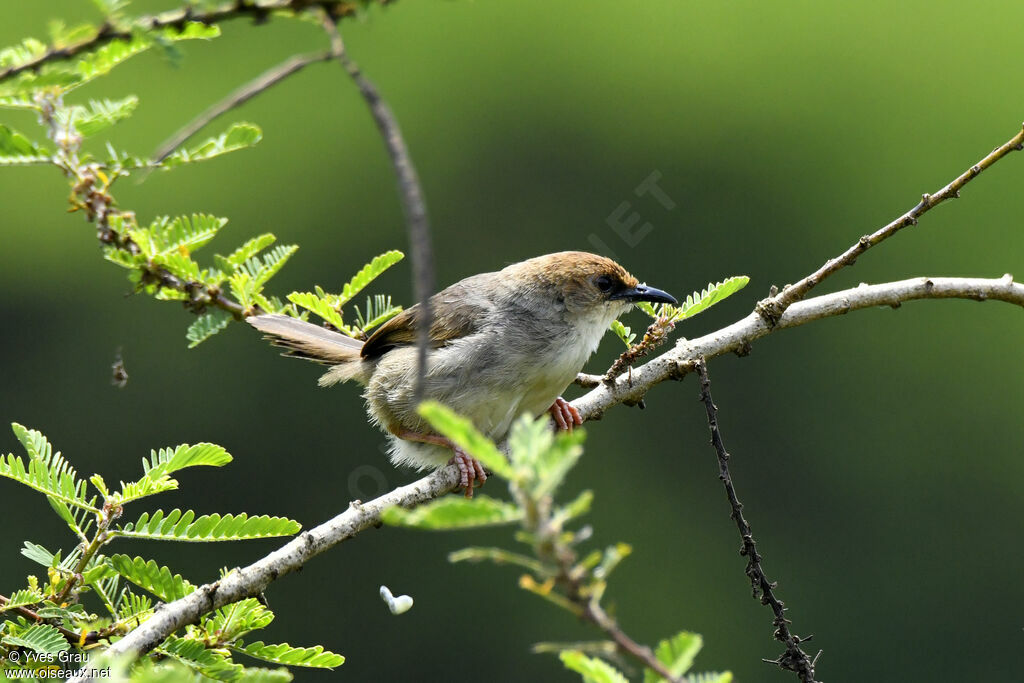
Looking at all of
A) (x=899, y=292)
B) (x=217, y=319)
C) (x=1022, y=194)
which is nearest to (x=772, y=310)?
(x=899, y=292)

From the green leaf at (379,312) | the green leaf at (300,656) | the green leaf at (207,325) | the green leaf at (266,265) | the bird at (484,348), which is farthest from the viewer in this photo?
the bird at (484,348)

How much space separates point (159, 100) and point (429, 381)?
1326 cm

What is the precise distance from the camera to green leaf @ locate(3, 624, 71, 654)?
2639 millimetres

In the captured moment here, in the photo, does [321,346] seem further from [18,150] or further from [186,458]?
[18,150]

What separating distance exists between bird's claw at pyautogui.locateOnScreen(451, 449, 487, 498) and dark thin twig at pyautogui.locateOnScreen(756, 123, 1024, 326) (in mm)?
1337

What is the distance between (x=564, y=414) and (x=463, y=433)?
301 centimetres

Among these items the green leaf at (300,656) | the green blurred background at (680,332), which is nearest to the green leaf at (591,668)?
the green leaf at (300,656)

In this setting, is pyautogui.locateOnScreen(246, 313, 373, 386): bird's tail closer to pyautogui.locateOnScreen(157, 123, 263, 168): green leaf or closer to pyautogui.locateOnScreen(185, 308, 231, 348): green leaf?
pyautogui.locateOnScreen(185, 308, 231, 348): green leaf

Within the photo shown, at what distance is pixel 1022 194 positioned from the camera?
16.5 meters

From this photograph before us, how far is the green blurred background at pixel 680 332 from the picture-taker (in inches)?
693

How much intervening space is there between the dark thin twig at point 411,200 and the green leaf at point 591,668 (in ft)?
1.95

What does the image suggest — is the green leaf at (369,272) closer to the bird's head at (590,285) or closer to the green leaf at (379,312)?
the green leaf at (379,312)

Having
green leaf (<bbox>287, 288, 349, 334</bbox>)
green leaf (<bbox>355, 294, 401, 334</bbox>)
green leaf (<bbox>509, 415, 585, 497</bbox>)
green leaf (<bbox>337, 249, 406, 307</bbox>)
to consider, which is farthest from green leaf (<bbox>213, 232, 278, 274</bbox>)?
green leaf (<bbox>509, 415, 585, 497</bbox>)

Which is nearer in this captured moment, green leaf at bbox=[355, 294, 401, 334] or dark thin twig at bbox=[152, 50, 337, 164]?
dark thin twig at bbox=[152, 50, 337, 164]
